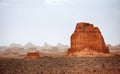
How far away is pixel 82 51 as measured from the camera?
276 feet

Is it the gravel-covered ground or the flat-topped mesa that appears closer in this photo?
the gravel-covered ground

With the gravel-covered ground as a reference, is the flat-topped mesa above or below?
above

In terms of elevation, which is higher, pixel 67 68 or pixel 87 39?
pixel 87 39

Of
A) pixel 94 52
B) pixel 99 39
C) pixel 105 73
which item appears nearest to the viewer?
pixel 105 73

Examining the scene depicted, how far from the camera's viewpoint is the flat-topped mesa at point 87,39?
86438 millimetres

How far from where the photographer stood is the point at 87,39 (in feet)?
289

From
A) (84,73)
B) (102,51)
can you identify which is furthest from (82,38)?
(84,73)

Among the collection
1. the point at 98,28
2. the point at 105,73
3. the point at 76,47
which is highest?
the point at 98,28

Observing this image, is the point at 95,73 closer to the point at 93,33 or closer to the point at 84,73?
the point at 84,73

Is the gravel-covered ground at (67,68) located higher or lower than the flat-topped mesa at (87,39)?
lower

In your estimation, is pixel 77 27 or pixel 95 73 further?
pixel 77 27

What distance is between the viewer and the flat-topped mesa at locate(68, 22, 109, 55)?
86.4 m

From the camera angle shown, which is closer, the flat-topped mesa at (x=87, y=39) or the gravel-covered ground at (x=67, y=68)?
the gravel-covered ground at (x=67, y=68)

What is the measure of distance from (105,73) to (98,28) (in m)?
66.5
